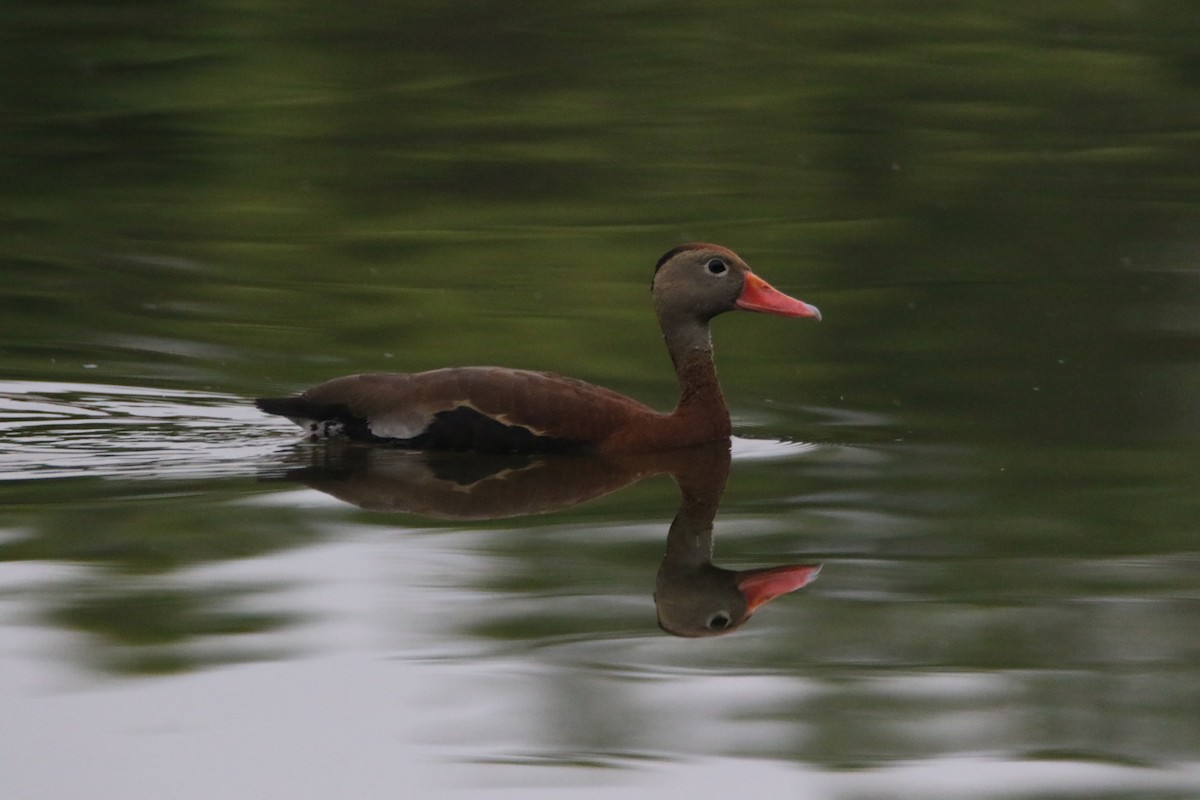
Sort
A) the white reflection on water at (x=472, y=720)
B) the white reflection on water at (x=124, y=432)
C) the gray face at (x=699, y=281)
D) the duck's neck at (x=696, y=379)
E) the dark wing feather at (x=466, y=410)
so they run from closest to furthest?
the white reflection on water at (x=472, y=720) → the white reflection on water at (x=124, y=432) → the dark wing feather at (x=466, y=410) → the duck's neck at (x=696, y=379) → the gray face at (x=699, y=281)

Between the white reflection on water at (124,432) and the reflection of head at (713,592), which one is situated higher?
the reflection of head at (713,592)

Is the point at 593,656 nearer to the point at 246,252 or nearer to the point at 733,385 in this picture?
the point at 733,385

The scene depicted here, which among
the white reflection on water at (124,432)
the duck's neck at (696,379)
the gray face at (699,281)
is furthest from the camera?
the gray face at (699,281)

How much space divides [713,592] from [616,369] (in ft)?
13.6

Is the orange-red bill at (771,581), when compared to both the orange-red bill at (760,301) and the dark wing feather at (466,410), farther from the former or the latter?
the orange-red bill at (760,301)

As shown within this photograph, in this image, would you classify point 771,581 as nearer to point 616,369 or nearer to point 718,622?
point 718,622

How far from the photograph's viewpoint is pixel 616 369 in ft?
35.9

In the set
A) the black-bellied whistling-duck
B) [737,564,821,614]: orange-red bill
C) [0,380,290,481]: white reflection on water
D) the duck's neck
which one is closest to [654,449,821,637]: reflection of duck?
[737,564,821,614]: orange-red bill

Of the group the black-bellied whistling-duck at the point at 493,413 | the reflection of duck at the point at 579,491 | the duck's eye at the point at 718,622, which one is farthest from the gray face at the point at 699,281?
the duck's eye at the point at 718,622

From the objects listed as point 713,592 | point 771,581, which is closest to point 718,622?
point 713,592

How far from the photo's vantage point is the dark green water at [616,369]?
18.9 feet

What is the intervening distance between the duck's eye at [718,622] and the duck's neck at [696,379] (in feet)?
9.26

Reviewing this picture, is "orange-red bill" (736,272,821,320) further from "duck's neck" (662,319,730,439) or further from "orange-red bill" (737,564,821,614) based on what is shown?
"orange-red bill" (737,564,821,614)

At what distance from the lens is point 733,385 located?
421 inches
